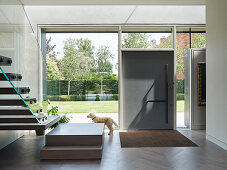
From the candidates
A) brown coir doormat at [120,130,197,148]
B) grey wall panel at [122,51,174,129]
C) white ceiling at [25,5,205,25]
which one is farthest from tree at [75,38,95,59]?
brown coir doormat at [120,130,197,148]

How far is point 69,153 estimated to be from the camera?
4.33 meters

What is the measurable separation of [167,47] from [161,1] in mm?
1495

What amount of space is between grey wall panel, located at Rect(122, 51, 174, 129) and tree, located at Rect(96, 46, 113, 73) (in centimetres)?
39

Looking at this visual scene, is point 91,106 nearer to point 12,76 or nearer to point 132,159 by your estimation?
point 132,159

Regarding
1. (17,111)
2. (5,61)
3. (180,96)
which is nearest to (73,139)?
(17,111)

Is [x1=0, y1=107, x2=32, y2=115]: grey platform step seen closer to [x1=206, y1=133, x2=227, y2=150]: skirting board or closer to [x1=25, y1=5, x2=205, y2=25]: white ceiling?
[x1=25, y1=5, x2=205, y2=25]: white ceiling

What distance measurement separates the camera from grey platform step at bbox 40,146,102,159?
4309mm

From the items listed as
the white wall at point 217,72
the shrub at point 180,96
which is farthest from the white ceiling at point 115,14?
the shrub at point 180,96

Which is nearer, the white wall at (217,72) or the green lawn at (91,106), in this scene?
the white wall at (217,72)

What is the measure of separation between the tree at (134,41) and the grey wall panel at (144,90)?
0.19 m

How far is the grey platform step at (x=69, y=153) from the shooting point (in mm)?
4309

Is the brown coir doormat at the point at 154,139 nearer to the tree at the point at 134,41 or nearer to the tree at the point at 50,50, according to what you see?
the tree at the point at 134,41

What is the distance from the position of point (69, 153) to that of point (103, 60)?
135 inches

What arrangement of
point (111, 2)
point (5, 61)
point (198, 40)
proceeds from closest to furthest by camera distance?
1. point (5, 61)
2. point (111, 2)
3. point (198, 40)
